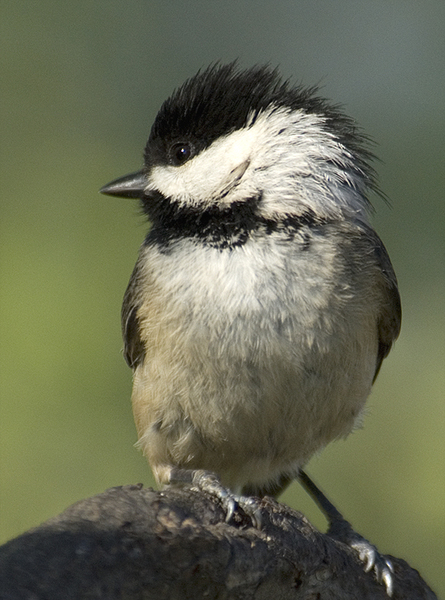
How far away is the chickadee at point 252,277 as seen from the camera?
2.13 metres

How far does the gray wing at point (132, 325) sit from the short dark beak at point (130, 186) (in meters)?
0.26

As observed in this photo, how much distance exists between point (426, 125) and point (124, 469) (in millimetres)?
2410

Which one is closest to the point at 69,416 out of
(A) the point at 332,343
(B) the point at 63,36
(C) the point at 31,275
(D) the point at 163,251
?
(C) the point at 31,275

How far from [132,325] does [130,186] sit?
493mm

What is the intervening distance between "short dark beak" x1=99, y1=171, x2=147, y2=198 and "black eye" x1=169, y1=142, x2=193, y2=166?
136mm

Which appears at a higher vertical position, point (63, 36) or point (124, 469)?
point (63, 36)

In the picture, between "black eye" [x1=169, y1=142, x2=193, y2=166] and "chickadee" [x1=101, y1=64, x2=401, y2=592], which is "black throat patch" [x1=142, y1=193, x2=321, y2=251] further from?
"black eye" [x1=169, y1=142, x2=193, y2=166]

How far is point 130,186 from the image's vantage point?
2.47 metres

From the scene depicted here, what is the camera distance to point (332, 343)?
2.18 m

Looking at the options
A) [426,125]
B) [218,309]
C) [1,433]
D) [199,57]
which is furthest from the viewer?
[199,57]

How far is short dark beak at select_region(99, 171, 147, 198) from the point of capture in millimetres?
2451

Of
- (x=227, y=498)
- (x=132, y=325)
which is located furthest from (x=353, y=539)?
(x=132, y=325)

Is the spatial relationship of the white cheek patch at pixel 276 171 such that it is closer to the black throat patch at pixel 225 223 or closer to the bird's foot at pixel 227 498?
the black throat patch at pixel 225 223

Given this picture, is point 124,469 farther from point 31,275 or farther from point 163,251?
point 163,251
